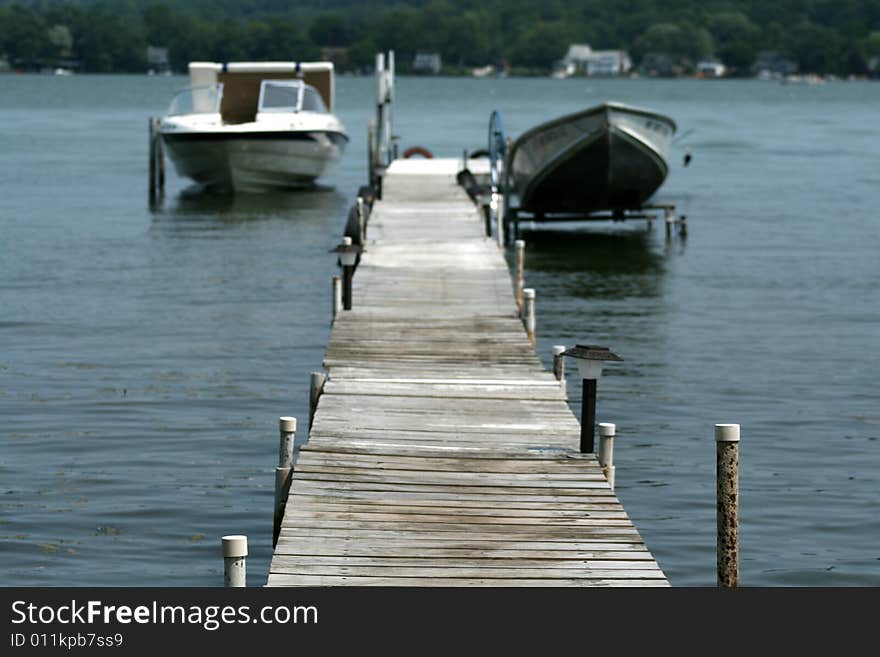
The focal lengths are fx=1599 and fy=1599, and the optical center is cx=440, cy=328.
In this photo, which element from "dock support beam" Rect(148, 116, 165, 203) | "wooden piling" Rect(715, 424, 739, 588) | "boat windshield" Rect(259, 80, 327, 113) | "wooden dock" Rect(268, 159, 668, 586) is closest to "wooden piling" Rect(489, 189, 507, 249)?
"wooden dock" Rect(268, 159, 668, 586)

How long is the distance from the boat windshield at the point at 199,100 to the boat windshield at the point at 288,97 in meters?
1.47

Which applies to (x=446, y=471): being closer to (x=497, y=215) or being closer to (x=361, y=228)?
(x=361, y=228)

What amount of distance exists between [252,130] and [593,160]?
1114cm

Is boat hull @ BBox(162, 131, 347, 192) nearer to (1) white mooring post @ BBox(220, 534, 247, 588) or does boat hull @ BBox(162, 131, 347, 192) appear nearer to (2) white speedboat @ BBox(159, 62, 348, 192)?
(2) white speedboat @ BBox(159, 62, 348, 192)

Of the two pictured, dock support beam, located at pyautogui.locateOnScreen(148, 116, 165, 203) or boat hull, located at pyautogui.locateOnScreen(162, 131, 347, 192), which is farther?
dock support beam, located at pyautogui.locateOnScreen(148, 116, 165, 203)

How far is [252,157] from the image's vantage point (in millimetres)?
39344

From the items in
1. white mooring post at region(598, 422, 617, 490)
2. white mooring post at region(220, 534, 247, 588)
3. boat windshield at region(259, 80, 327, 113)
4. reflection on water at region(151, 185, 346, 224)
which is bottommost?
reflection on water at region(151, 185, 346, 224)

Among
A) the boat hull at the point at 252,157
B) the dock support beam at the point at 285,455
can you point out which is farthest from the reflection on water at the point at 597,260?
the dock support beam at the point at 285,455

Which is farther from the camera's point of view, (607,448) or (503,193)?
(503,193)

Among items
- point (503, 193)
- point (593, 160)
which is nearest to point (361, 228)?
point (503, 193)

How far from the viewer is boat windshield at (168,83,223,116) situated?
40969mm
